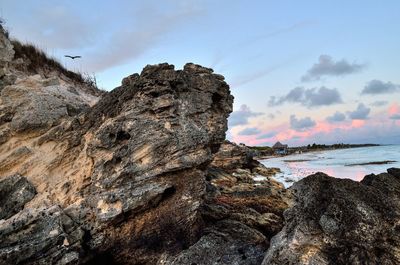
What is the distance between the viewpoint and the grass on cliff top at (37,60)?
27359 millimetres

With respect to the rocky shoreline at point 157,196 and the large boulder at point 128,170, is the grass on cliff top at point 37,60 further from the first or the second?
the large boulder at point 128,170

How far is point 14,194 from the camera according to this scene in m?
13.0

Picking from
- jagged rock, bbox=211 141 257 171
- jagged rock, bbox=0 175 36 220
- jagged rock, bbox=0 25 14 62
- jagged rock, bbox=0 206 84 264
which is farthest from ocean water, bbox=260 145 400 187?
jagged rock, bbox=0 206 84 264

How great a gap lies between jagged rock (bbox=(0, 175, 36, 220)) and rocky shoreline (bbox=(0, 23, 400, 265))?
35 millimetres

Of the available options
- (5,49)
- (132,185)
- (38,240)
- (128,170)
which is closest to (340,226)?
(132,185)

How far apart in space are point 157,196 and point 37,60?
2077 centimetres

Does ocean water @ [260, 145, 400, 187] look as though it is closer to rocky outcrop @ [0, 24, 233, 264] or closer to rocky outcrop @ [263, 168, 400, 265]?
rocky outcrop @ [0, 24, 233, 264]

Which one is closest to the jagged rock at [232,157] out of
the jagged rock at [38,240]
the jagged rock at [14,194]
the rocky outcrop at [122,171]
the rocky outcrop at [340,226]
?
the rocky outcrop at [122,171]

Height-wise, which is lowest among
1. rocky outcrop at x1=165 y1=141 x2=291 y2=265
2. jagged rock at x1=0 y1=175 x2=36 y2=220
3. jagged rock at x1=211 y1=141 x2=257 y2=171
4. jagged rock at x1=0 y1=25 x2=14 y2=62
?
rocky outcrop at x1=165 y1=141 x2=291 y2=265

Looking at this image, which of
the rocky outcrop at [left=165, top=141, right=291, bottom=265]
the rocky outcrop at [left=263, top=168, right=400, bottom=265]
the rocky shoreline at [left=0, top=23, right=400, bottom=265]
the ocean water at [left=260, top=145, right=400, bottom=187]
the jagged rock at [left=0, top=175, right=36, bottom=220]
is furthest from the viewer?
the ocean water at [left=260, top=145, right=400, bottom=187]

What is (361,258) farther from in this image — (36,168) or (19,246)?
(36,168)

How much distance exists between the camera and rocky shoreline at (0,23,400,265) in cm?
759

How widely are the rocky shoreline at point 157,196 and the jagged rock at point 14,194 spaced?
0.11 ft

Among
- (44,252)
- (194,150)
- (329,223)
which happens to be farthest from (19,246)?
(329,223)
